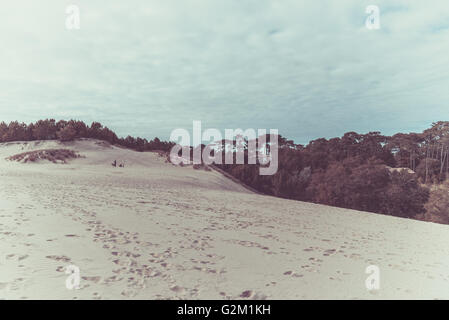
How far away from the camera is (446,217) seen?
43.3 ft

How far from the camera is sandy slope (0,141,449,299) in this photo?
8.81ft

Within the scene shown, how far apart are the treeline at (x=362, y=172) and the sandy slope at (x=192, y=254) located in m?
12.6

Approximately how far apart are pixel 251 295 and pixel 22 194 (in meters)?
6.29

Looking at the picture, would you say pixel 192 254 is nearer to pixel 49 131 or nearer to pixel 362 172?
pixel 362 172

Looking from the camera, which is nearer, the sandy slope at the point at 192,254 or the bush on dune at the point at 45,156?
the sandy slope at the point at 192,254

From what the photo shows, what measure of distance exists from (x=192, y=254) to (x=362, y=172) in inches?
698

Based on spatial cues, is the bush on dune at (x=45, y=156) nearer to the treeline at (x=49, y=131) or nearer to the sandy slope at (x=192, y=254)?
the treeline at (x=49, y=131)

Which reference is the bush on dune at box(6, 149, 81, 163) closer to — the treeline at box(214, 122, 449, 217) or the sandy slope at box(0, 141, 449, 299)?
the sandy slope at box(0, 141, 449, 299)

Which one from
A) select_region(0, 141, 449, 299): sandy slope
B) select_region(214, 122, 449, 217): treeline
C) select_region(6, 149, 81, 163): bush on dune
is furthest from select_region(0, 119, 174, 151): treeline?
select_region(0, 141, 449, 299): sandy slope

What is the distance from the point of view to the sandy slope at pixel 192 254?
269 cm

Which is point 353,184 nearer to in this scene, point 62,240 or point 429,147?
point 429,147

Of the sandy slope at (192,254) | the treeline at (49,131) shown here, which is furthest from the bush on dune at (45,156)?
the sandy slope at (192,254)

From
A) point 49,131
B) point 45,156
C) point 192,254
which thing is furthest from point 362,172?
point 49,131

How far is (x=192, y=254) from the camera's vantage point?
11.7ft
